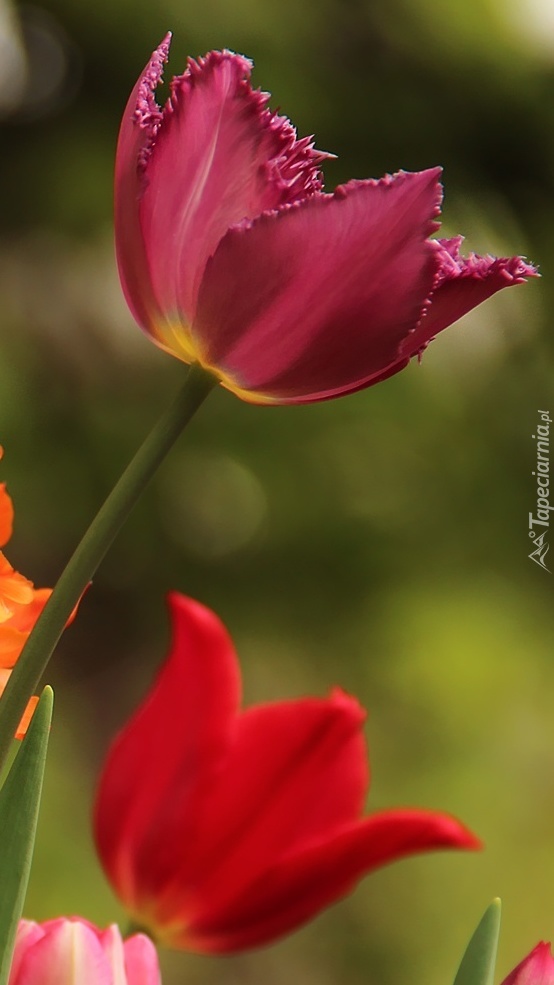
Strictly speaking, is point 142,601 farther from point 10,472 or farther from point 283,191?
point 283,191

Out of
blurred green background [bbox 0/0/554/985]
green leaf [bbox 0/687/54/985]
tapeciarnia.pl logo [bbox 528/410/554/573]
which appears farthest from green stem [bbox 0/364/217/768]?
blurred green background [bbox 0/0/554/985]

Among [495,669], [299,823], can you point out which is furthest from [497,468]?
[299,823]

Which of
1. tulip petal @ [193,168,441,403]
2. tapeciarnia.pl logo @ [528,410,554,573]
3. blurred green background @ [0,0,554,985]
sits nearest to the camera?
tulip petal @ [193,168,441,403]

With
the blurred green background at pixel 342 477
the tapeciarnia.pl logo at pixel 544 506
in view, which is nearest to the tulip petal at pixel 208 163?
the tapeciarnia.pl logo at pixel 544 506

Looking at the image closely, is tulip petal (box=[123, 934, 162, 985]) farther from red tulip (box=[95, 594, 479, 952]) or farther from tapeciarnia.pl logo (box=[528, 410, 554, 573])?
tapeciarnia.pl logo (box=[528, 410, 554, 573])

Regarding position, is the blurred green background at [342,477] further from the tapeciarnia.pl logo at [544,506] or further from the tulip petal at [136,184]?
the tulip petal at [136,184]

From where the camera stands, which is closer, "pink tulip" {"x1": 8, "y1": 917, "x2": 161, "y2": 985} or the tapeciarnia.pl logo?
"pink tulip" {"x1": 8, "y1": 917, "x2": 161, "y2": 985}

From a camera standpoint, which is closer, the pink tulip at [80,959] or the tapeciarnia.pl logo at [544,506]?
the pink tulip at [80,959]

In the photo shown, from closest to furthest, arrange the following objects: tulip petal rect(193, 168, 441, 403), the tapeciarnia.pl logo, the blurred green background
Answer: tulip petal rect(193, 168, 441, 403) < the tapeciarnia.pl logo < the blurred green background
